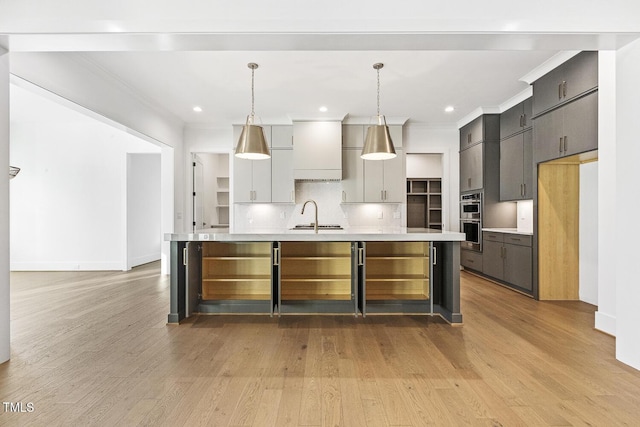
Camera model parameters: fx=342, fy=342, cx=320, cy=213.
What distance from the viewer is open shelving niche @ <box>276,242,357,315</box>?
3.52 metres

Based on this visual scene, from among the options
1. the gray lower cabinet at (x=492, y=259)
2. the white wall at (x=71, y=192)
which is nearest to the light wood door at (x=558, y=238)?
the gray lower cabinet at (x=492, y=259)

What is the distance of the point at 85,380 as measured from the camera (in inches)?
86.0

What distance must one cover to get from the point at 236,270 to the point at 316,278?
0.89m

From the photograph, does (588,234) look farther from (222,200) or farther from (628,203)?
(222,200)

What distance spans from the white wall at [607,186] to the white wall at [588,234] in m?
0.88

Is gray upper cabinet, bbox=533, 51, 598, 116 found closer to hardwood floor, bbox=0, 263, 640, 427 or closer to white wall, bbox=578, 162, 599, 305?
white wall, bbox=578, 162, 599, 305

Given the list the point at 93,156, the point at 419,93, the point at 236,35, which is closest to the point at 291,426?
the point at 236,35

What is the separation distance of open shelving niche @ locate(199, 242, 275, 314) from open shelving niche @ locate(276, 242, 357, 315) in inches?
8.1

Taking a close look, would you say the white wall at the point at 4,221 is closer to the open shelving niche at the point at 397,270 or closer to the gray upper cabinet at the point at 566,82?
the open shelving niche at the point at 397,270

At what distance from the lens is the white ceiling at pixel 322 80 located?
3777 mm

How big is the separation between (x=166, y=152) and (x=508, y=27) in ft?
18.3

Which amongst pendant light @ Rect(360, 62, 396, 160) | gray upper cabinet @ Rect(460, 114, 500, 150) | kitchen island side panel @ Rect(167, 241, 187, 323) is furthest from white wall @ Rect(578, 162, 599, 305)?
kitchen island side panel @ Rect(167, 241, 187, 323)

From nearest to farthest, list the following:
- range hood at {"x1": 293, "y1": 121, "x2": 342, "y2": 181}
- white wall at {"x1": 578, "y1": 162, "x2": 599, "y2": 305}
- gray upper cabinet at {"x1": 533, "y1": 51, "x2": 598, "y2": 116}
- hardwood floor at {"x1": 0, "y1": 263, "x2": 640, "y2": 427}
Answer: hardwood floor at {"x1": 0, "y1": 263, "x2": 640, "y2": 427} < gray upper cabinet at {"x1": 533, "y1": 51, "x2": 598, "y2": 116} < white wall at {"x1": 578, "y1": 162, "x2": 599, "y2": 305} < range hood at {"x1": 293, "y1": 121, "x2": 342, "y2": 181}

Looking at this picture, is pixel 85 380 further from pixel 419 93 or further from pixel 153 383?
pixel 419 93
